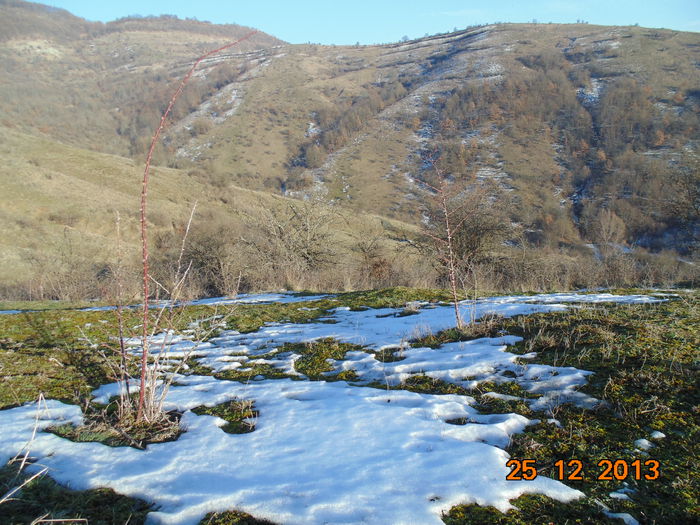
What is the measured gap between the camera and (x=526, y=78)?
93.2 m

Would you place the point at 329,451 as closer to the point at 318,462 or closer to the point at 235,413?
the point at 318,462

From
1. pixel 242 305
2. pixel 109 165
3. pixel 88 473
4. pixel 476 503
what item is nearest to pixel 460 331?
pixel 476 503

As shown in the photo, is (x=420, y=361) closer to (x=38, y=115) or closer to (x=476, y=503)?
(x=476, y=503)

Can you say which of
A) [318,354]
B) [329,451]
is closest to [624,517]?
[329,451]

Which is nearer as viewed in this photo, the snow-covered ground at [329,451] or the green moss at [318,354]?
the snow-covered ground at [329,451]

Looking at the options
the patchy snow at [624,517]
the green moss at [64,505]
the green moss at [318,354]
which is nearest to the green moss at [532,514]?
the patchy snow at [624,517]

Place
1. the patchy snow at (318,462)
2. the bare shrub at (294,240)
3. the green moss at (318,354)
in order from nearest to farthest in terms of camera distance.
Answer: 1. the patchy snow at (318,462)
2. the green moss at (318,354)
3. the bare shrub at (294,240)

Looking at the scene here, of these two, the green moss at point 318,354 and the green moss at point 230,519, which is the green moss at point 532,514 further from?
the green moss at point 318,354

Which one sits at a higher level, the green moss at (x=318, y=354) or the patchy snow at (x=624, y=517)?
the patchy snow at (x=624, y=517)
